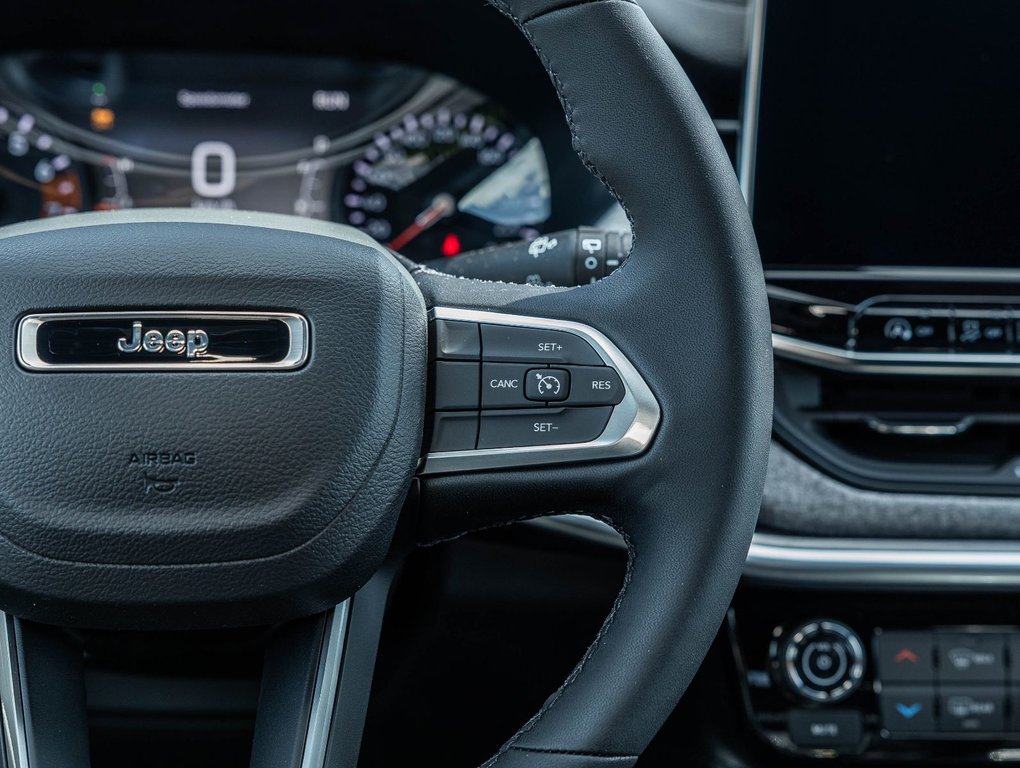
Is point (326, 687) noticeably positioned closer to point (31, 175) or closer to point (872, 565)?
point (872, 565)

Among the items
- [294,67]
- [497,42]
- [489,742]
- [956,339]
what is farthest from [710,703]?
[294,67]

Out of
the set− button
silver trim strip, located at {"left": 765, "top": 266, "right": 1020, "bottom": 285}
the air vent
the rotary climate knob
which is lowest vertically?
the rotary climate knob

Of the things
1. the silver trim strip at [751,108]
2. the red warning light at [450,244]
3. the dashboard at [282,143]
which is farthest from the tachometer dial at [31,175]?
the silver trim strip at [751,108]

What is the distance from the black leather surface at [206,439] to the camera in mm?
665

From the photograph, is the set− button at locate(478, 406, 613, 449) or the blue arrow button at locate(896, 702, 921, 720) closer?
the set− button at locate(478, 406, 613, 449)

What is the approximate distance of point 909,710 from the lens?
3.38 ft

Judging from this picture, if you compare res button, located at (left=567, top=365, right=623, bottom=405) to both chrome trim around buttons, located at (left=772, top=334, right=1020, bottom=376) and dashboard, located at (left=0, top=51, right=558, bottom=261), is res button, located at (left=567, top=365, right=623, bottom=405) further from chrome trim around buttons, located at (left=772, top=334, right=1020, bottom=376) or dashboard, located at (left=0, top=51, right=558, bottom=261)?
dashboard, located at (left=0, top=51, right=558, bottom=261)

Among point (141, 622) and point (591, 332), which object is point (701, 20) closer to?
point (591, 332)

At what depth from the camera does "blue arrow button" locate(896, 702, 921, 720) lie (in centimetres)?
103

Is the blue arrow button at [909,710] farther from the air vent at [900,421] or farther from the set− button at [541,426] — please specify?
the set− button at [541,426]

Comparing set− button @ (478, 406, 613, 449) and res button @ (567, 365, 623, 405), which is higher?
res button @ (567, 365, 623, 405)

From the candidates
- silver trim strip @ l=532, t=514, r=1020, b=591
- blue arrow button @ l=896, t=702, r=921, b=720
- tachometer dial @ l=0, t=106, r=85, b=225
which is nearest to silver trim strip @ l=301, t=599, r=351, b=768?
silver trim strip @ l=532, t=514, r=1020, b=591

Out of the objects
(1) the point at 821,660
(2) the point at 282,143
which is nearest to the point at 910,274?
(1) the point at 821,660

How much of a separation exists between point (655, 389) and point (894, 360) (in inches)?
18.7
